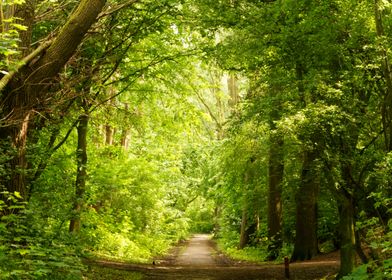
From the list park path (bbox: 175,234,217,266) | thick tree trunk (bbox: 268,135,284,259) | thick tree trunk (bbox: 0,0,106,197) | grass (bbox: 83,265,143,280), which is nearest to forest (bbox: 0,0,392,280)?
thick tree trunk (bbox: 0,0,106,197)

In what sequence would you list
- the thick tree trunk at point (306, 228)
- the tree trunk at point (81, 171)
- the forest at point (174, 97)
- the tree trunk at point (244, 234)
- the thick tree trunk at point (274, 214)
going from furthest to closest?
the tree trunk at point (244, 234) < the thick tree trunk at point (274, 214) < the thick tree trunk at point (306, 228) < the tree trunk at point (81, 171) < the forest at point (174, 97)

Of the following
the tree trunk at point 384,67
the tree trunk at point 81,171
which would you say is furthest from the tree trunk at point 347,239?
the tree trunk at point 81,171

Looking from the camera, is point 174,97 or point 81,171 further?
point 174,97

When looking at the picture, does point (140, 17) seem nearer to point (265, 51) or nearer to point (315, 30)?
point (265, 51)

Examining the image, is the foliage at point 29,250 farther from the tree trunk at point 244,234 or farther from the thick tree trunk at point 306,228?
the tree trunk at point 244,234

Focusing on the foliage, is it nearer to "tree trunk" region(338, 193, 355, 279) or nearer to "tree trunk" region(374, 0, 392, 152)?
"tree trunk" region(338, 193, 355, 279)

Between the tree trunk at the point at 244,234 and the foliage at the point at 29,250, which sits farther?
the tree trunk at the point at 244,234

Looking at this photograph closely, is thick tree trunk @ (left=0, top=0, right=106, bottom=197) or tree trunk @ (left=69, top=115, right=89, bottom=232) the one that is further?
tree trunk @ (left=69, top=115, right=89, bottom=232)

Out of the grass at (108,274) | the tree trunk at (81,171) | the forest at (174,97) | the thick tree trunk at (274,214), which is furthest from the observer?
the thick tree trunk at (274,214)

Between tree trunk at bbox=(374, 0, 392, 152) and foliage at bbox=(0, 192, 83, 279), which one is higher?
tree trunk at bbox=(374, 0, 392, 152)

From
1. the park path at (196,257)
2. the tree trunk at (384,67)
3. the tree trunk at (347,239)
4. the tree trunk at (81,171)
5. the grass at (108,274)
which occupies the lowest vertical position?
the park path at (196,257)

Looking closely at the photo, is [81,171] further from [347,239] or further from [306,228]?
[306,228]

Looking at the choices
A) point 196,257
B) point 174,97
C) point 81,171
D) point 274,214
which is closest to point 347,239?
point 81,171

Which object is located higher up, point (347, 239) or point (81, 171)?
point (81, 171)
